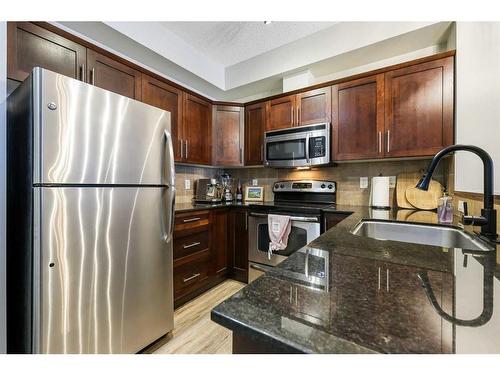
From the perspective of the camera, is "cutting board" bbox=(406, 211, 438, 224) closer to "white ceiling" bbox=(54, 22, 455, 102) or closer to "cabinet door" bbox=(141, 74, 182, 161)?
"white ceiling" bbox=(54, 22, 455, 102)

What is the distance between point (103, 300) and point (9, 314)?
499 millimetres

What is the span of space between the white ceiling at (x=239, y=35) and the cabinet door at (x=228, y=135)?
2.15ft

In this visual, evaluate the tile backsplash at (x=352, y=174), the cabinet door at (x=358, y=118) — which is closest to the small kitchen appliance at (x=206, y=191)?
the tile backsplash at (x=352, y=174)

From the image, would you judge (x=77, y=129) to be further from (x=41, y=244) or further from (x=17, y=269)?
(x=17, y=269)

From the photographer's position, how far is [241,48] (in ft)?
8.64

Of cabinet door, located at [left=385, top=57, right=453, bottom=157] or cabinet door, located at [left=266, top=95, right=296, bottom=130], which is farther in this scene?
cabinet door, located at [left=266, top=95, right=296, bottom=130]

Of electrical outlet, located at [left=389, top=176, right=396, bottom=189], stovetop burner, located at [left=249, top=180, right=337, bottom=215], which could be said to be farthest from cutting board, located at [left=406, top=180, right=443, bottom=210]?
stovetop burner, located at [left=249, top=180, right=337, bottom=215]

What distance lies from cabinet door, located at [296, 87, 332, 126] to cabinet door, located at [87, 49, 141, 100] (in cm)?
162

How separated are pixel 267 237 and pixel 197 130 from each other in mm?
1453

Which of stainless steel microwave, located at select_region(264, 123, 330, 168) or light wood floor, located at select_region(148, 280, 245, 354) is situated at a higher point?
stainless steel microwave, located at select_region(264, 123, 330, 168)

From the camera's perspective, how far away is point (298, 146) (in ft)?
7.86

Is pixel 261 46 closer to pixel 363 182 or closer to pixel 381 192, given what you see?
pixel 363 182

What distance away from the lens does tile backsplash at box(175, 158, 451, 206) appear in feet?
7.18
